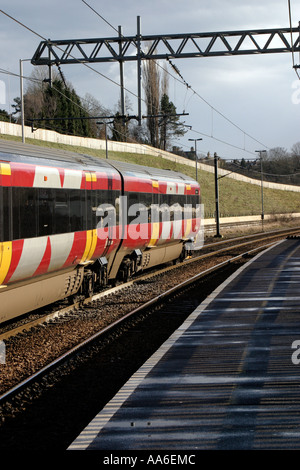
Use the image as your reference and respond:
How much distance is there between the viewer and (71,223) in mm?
13297

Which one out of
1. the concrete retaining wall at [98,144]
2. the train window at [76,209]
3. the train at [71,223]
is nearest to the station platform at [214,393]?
the train at [71,223]

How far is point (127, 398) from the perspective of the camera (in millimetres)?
6941

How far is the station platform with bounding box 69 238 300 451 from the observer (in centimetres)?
568

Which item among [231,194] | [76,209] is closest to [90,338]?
[76,209]

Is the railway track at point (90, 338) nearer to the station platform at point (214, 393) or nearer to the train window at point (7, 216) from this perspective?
the station platform at point (214, 393)

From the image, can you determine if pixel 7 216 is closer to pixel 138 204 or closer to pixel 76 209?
pixel 76 209

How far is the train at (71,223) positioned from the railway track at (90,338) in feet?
1.57

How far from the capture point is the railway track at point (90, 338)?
8.00 m

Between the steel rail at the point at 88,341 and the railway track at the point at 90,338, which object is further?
the railway track at the point at 90,338

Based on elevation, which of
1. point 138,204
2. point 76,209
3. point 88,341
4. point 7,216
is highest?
point 138,204

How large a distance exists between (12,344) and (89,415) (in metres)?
3.93

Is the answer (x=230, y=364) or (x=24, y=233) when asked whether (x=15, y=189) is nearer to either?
(x=24, y=233)

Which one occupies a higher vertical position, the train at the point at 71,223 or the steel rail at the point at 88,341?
the train at the point at 71,223

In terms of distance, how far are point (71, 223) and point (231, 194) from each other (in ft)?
267
